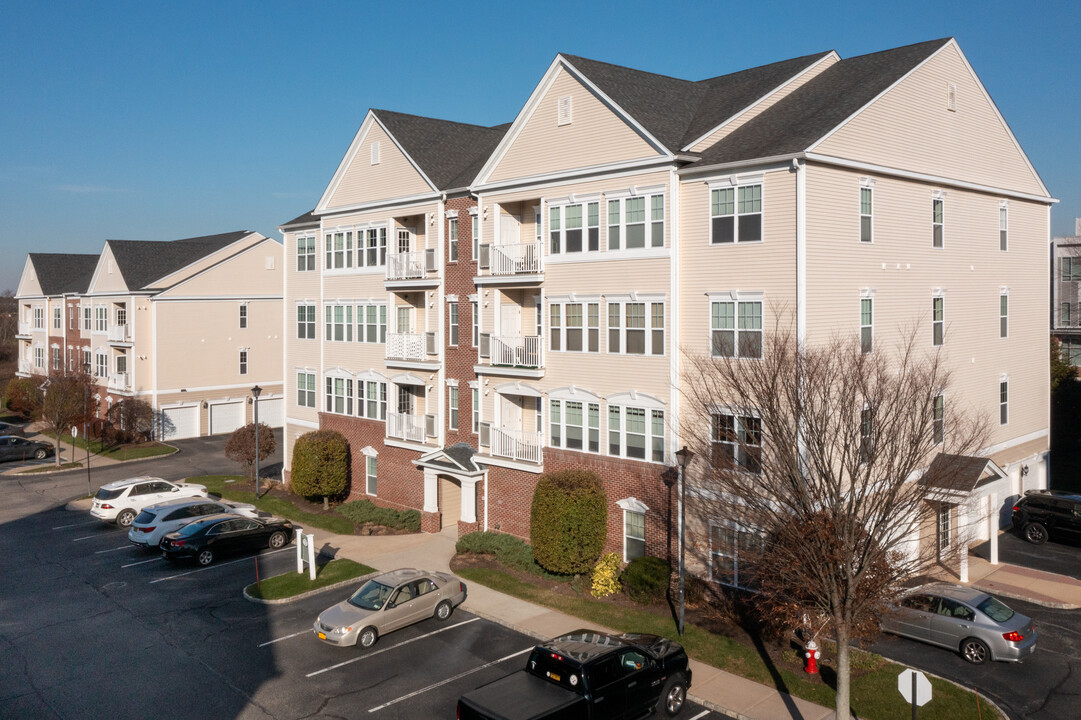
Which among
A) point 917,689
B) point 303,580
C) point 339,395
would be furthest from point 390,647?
point 339,395

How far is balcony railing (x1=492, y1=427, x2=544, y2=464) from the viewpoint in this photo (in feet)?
90.7

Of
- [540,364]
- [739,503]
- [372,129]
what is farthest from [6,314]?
[739,503]

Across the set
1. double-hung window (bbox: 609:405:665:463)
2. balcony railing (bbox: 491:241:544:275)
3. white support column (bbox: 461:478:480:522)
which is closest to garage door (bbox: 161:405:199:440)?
white support column (bbox: 461:478:480:522)

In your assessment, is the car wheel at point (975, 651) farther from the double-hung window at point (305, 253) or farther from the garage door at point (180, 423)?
the garage door at point (180, 423)

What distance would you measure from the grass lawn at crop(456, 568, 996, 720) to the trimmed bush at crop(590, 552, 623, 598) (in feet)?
1.34

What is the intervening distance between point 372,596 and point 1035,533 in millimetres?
22917

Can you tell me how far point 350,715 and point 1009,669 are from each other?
48.0 ft

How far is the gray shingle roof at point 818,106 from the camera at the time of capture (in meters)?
22.0

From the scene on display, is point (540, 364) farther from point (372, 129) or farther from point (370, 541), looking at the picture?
point (372, 129)

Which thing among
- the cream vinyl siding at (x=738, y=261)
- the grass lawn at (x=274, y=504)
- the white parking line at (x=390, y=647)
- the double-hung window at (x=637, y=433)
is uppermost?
the cream vinyl siding at (x=738, y=261)

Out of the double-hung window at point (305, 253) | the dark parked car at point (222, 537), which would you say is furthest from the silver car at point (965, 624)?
the double-hung window at point (305, 253)

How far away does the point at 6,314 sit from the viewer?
412 feet

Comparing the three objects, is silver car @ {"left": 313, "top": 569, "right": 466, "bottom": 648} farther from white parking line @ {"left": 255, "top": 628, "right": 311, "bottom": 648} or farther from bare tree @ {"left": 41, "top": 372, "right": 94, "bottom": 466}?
bare tree @ {"left": 41, "top": 372, "right": 94, "bottom": 466}

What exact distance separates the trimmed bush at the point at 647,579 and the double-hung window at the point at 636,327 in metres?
6.03
